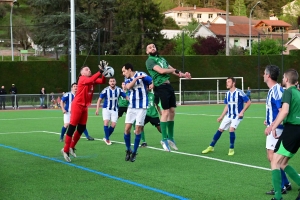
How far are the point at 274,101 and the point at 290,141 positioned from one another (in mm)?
1366

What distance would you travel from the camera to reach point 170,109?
529 inches

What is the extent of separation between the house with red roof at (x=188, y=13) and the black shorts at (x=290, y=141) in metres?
129

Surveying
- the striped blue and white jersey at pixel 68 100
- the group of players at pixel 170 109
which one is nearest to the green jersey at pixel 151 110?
the group of players at pixel 170 109

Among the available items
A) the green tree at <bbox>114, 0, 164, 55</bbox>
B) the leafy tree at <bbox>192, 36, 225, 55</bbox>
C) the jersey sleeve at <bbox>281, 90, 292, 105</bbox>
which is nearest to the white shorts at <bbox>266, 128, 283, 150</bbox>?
the jersey sleeve at <bbox>281, 90, 292, 105</bbox>

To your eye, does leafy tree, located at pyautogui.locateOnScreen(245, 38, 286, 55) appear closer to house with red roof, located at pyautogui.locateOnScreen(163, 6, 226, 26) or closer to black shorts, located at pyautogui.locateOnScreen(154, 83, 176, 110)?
black shorts, located at pyautogui.locateOnScreen(154, 83, 176, 110)

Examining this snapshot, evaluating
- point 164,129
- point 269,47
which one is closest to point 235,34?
point 269,47

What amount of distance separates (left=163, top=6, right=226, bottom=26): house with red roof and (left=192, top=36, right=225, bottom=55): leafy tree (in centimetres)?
6639

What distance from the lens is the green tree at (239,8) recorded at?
137000 mm

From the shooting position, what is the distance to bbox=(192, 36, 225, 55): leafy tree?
6862 cm

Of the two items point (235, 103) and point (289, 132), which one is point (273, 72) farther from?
point (235, 103)

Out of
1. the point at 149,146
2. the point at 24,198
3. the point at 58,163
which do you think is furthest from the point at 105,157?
the point at 24,198

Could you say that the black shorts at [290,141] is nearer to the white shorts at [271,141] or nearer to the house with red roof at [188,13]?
the white shorts at [271,141]

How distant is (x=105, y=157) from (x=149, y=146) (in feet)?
7.83

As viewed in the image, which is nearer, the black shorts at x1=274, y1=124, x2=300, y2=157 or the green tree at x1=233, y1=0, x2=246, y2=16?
the black shorts at x1=274, y1=124, x2=300, y2=157
